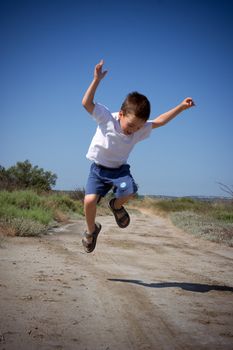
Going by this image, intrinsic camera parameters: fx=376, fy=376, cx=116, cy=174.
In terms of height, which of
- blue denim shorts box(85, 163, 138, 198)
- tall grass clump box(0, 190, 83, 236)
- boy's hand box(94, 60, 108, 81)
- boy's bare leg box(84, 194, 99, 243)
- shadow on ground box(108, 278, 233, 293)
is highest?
boy's hand box(94, 60, 108, 81)

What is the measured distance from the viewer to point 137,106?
4.30m

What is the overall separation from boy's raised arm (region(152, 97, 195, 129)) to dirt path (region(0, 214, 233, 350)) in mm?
1922

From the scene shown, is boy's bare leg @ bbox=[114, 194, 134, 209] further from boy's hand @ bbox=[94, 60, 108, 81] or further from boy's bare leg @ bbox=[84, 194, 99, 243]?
boy's hand @ bbox=[94, 60, 108, 81]

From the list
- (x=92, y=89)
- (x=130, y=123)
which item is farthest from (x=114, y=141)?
(x=92, y=89)

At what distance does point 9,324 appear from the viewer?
253 cm

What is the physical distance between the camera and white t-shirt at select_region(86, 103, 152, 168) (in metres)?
4.49

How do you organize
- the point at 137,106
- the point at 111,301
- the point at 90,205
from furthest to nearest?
1. the point at 90,205
2. the point at 137,106
3. the point at 111,301

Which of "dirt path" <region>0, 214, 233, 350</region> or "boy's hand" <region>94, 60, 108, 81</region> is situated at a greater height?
"boy's hand" <region>94, 60, 108, 81</region>

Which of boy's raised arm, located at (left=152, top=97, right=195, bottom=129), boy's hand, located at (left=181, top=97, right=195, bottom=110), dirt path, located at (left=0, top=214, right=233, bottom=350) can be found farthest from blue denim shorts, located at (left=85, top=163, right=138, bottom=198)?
boy's hand, located at (left=181, top=97, right=195, bottom=110)

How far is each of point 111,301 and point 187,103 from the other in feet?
9.03

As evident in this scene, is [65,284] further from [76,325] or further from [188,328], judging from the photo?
[188,328]

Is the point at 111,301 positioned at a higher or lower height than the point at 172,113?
lower

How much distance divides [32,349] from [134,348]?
2.00 feet

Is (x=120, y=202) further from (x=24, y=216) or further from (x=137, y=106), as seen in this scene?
(x=24, y=216)
